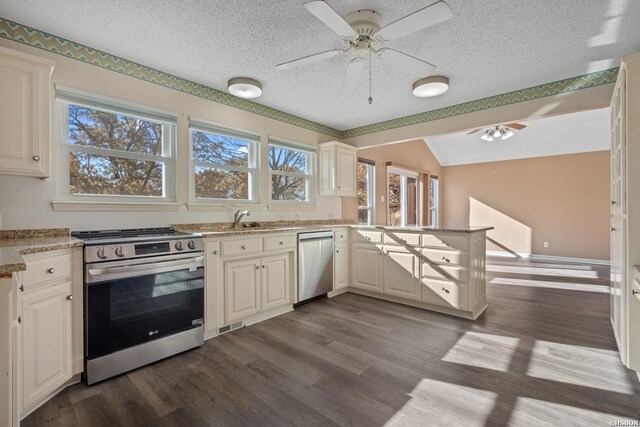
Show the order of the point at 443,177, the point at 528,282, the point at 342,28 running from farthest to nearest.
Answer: the point at 443,177 → the point at 528,282 → the point at 342,28

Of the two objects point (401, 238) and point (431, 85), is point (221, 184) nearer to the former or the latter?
point (401, 238)

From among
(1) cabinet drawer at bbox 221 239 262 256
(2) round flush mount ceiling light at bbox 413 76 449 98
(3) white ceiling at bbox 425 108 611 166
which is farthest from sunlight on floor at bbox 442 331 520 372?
(3) white ceiling at bbox 425 108 611 166

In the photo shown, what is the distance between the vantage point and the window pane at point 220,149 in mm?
3207

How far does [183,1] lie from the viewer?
1876 millimetres

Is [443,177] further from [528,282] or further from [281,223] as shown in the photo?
[281,223]

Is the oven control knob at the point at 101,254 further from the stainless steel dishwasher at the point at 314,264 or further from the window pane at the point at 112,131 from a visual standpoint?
the stainless steel dishwasher at the point at 314,264

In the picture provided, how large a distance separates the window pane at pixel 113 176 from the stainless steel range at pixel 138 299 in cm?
40

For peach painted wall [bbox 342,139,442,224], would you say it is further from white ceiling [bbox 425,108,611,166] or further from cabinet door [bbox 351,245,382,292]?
cabinet door [bbox 351,245,382,292]

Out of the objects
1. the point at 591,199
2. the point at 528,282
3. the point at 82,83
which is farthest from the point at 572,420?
the point at 591,199

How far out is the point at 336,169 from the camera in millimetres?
4312

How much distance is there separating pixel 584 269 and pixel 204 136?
675cm

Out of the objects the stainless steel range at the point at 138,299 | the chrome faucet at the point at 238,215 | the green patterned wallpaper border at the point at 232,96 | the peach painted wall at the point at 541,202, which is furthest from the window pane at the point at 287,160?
the peach painted wall at the point at 541,202

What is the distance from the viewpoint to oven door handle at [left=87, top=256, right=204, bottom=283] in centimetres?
195

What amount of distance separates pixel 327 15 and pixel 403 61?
785 millimetres
